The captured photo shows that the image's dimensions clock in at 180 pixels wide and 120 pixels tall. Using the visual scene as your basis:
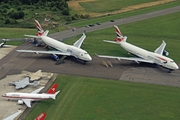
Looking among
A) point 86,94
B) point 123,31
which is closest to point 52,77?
point 86,94

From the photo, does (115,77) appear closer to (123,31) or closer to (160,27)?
(123,31)

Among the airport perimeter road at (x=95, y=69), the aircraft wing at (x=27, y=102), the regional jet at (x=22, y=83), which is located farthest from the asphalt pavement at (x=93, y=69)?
the aircraft wing at (x=27, y=102)

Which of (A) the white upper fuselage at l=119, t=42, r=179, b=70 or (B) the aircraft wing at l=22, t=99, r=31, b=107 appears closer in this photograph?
(B) the aircraft wing at l=22, t=99, r=31, b=107

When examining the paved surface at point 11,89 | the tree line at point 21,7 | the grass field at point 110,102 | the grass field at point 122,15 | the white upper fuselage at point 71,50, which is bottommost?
the grass field at point 110,102

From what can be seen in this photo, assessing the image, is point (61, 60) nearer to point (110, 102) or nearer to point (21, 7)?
point (110, 102)

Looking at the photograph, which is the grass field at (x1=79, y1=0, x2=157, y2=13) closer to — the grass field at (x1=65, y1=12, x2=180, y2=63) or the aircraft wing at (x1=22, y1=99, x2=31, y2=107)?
the grass field at (x1=65, y1=12, x2=180, y2=63)

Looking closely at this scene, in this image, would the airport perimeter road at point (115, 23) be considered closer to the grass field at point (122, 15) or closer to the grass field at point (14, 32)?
the grass field at point (122, 15)

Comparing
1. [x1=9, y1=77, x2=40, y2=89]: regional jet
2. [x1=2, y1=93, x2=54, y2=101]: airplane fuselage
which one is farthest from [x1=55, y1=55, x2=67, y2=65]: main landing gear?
[x1=2, y1=93, x2=54, y2=101]: airplane fuselage
